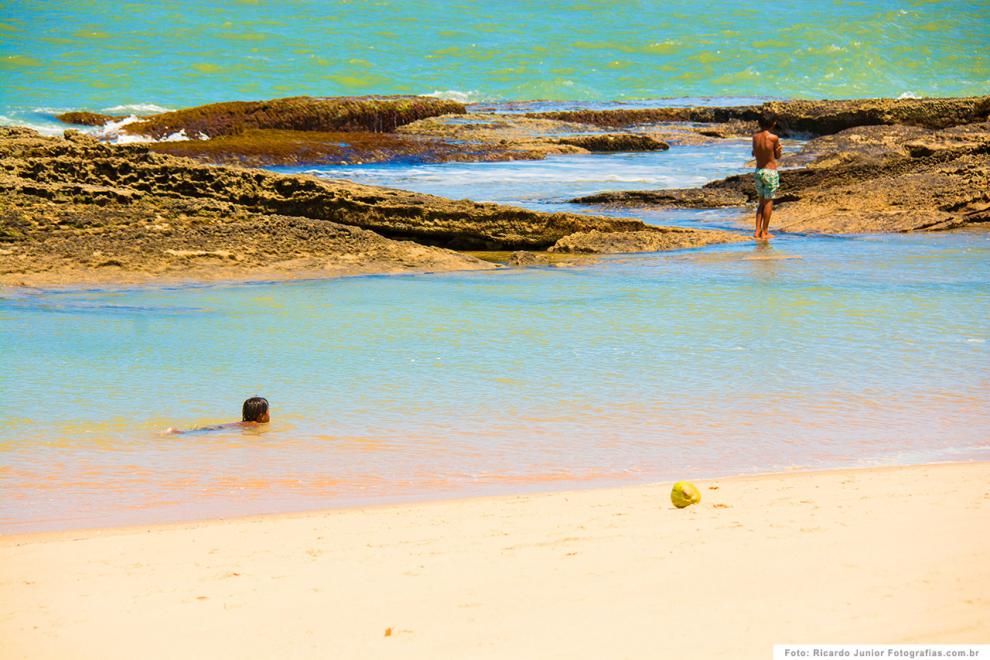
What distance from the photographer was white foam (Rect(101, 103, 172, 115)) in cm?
3106

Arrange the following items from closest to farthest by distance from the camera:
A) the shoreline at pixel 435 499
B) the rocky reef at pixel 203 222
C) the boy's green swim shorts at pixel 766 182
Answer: the shoreline at pixel 435 499 → the rocky reef at pixel 203 222 → the boy's green swim shorts at pixel 766 182

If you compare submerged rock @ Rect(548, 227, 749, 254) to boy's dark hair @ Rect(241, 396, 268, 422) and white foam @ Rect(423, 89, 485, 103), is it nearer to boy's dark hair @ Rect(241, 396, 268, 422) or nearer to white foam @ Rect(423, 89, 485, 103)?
boy's dark hair @ Rect(241, 396, 268, 422)

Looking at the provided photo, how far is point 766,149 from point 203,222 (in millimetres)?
5746

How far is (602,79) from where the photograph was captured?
42750 millimetres

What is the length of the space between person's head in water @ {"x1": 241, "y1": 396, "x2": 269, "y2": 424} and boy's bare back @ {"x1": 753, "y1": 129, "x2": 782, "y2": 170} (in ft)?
26.4

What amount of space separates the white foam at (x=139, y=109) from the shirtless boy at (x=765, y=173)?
22401mm

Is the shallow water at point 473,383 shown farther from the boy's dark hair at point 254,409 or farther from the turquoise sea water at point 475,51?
the turquoise sea water at point 475,51

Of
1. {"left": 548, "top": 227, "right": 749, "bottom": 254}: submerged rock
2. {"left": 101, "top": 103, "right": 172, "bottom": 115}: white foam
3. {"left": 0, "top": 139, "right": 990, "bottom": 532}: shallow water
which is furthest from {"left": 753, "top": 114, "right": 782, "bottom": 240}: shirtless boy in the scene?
{"left": 101, "top": 103, "right": 172, "bottom": 115}: white foam

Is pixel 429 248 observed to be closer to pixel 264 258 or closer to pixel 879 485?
pixel 264 258

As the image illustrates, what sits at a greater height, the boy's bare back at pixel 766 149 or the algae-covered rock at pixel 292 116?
the algae-covered rock at pixel 292 116

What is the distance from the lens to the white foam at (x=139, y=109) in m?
31.1

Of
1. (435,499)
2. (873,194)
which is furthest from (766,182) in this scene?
(435,499)

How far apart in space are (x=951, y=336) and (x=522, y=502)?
3716 millimetres

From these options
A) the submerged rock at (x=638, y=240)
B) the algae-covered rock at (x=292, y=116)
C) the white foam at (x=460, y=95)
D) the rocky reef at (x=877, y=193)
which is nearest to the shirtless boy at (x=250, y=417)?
the submerged rock at (x=638, y=240)
